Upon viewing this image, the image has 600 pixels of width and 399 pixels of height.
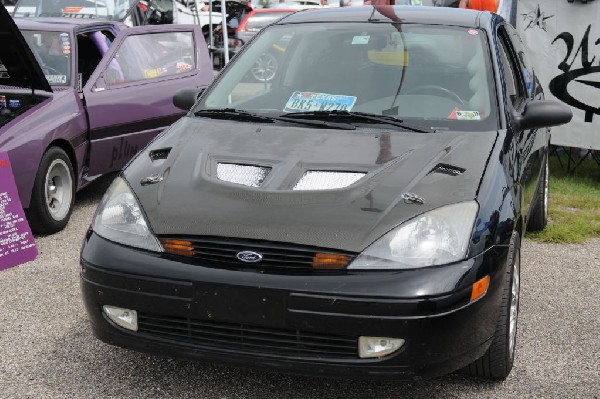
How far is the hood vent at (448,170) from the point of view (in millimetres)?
3215

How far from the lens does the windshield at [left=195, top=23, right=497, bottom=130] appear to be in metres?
3.85

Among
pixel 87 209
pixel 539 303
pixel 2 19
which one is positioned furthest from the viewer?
pixel 87 209

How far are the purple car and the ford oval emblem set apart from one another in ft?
9.67

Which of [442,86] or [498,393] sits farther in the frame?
[442,86]

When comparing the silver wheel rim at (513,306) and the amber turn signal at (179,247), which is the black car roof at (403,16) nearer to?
the silver wheel rim at (513,306)

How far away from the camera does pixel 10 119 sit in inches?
215

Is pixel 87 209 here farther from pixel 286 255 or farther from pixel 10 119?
pixel 286 255

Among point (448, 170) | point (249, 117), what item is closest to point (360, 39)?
point (249, 117)

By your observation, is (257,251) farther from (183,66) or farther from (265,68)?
(183,66)

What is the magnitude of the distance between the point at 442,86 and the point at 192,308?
1.76 metres

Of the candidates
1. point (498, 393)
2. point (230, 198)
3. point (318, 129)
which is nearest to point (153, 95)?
point (318, 129)

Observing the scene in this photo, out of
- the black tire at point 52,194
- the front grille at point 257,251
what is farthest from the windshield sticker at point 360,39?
the black tire at point 52,194

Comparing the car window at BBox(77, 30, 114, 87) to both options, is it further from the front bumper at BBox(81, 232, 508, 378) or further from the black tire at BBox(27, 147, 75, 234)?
the front bumper at BBox(81, 232, 508, 378)

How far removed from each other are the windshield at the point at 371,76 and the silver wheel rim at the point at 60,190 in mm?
2024
